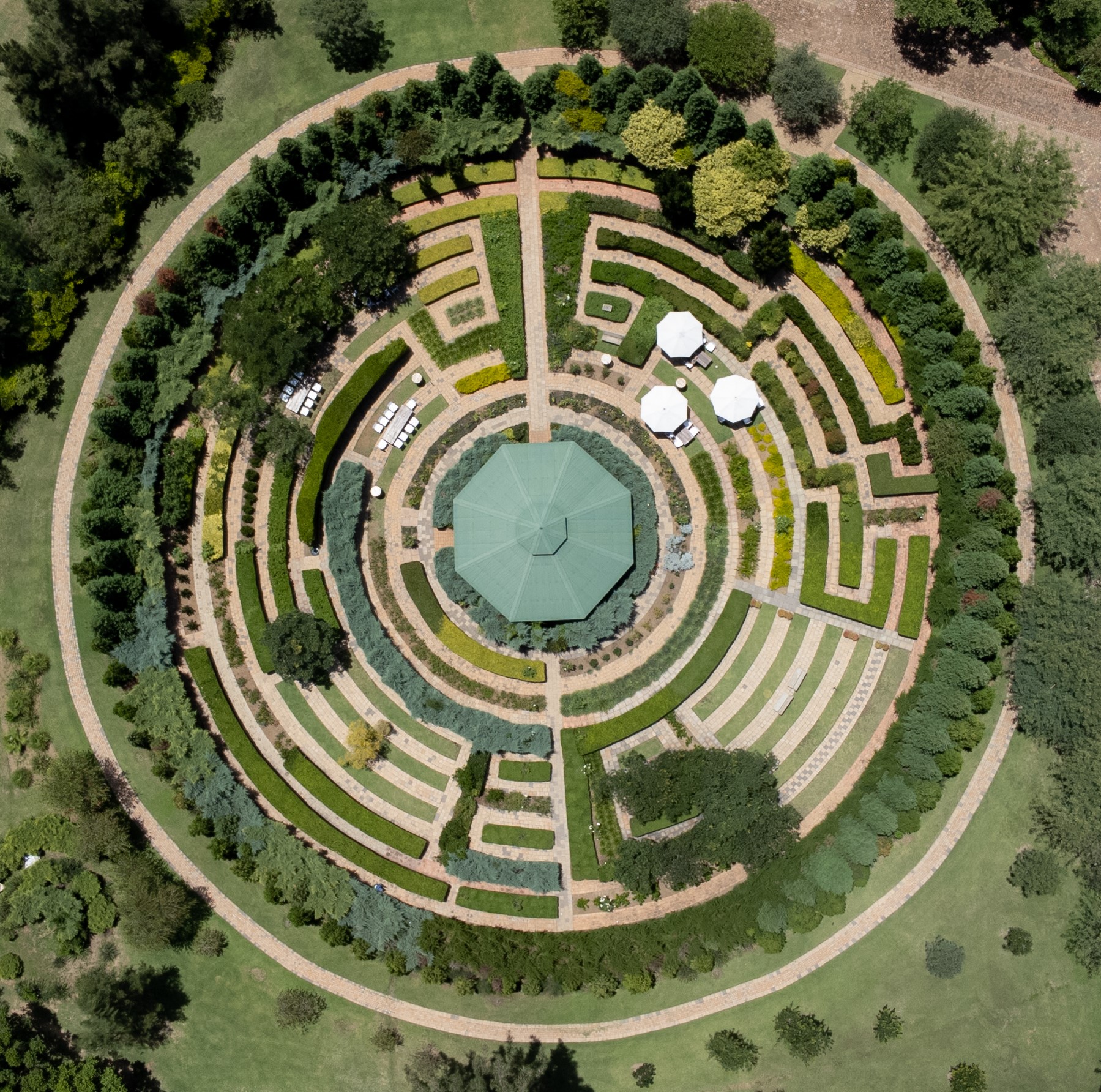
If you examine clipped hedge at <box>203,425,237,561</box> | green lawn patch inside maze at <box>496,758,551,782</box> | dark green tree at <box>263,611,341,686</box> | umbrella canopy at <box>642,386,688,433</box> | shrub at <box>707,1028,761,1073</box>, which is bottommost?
shrub at <box>707,1028,761,1073</box>

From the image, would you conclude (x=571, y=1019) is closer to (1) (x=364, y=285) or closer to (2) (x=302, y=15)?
(1) (x=364, y=285)

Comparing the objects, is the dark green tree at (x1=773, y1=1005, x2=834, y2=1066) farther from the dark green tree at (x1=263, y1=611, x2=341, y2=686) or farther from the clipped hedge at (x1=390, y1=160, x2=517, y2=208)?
the clipped hedge at (x1=390, y1=160, x2=517, y2=208)

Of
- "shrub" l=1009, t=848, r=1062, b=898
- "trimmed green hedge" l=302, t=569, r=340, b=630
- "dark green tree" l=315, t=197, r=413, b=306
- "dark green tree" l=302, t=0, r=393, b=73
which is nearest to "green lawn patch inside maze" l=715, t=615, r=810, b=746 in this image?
"shrub" l=1009, t=848, r=1062, b=898

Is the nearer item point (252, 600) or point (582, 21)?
point (582, 21)

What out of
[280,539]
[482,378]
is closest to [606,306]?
[482,378]

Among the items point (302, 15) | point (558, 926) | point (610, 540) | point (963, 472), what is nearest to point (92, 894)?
point (558, 926)

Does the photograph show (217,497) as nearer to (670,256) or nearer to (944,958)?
(670,256)
